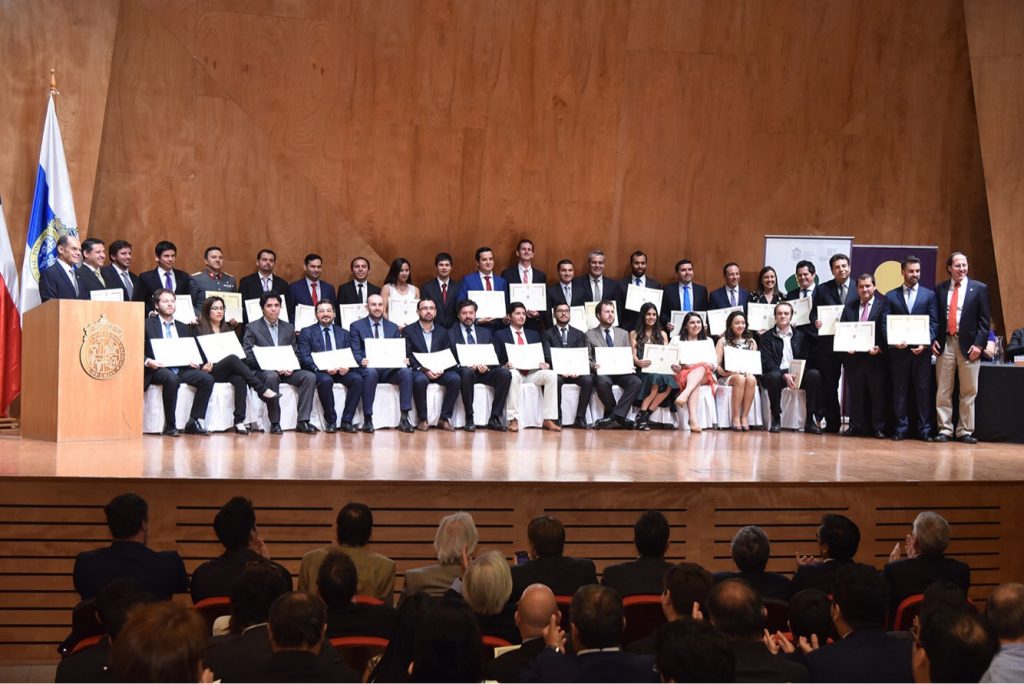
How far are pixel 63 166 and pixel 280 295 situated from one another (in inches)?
96.2

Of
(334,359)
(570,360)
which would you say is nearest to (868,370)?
(570,360)

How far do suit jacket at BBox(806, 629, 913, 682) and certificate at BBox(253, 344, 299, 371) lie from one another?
23.8 feet

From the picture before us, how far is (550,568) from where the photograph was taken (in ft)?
15.8

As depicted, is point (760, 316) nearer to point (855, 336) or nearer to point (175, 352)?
point (855, 336)

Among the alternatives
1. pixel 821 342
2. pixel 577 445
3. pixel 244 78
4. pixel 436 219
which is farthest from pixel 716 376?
pixel 244 78

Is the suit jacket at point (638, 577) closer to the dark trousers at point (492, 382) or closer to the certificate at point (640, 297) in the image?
the dark trousers at point (492, 382)

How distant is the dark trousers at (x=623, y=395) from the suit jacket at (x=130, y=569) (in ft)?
21.3

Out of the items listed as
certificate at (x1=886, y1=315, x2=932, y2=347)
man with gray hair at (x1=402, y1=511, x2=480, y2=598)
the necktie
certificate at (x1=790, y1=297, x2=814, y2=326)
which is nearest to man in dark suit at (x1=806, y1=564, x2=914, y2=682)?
man with gray hair at (x1=402, y1=511, x2=480, y2=598)

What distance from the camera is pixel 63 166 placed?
10.7m

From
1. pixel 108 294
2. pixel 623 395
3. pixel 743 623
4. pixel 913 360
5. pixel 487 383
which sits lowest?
pixel 743 623

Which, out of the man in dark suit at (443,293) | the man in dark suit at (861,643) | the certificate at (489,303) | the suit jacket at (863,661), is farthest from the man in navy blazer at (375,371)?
the suit jacket at (863,661)

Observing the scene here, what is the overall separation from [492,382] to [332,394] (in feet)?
5.13

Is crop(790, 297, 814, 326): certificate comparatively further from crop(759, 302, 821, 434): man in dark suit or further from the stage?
the stage

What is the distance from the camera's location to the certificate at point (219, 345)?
32.6 feet
